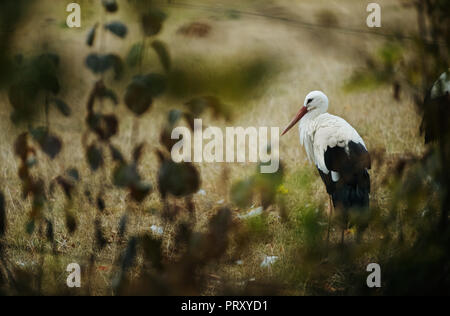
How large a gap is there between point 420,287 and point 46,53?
41.4 inches

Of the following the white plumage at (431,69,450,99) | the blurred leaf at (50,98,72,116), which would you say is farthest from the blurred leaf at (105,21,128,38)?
the white plumage at (431,69,450,99)

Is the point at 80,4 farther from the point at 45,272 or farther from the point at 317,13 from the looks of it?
the point at 45,272

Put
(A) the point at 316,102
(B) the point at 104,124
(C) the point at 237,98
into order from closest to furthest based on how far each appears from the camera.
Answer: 1. (C) the point at 237,98
2. (B) the point at 104,124
3. (A) the point at 316,102

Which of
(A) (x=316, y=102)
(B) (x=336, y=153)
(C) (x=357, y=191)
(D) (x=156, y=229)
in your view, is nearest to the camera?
(C) (x=357, y=191)

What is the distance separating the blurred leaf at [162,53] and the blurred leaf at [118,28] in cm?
8

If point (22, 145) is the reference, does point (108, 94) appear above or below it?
above

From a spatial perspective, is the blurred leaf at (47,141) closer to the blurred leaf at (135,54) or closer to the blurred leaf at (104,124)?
the blurred leaf at (104,124)

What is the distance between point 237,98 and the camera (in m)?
1.00

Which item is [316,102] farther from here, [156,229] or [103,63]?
[103,63]

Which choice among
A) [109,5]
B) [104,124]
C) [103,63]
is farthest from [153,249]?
[109,5]

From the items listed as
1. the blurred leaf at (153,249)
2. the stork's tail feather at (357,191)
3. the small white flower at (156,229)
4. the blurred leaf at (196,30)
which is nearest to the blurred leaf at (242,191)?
the blurred leaf at (153,249)

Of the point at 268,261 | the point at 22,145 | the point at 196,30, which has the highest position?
the point at 196,30

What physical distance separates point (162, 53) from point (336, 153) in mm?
1086

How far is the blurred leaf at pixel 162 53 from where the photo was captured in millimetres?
1054
